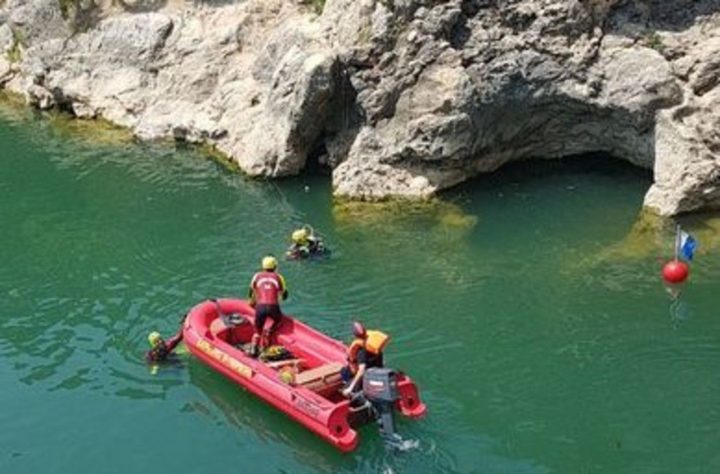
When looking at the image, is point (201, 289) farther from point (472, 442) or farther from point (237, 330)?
point (472, 442)

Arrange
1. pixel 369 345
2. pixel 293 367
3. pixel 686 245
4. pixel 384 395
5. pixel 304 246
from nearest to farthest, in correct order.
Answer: pixel 384 395, pixel 369 345, pixel 293 367, pixel 686 245, pixel 304 246

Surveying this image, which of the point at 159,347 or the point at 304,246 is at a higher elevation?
the point at 304,246

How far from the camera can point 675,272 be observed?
19594 mm

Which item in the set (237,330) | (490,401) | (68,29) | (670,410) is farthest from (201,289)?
(68,29)

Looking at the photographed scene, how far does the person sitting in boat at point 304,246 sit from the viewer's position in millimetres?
21328

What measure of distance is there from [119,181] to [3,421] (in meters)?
11.3

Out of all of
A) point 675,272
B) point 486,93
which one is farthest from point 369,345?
point 486,93

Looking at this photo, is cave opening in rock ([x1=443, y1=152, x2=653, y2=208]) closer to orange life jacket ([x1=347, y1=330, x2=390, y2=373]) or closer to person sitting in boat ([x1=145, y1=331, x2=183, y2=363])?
person sitting in boat ([x1=145, y1=331, x2=183, y2=363])

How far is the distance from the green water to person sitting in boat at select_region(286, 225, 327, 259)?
1.42 feet

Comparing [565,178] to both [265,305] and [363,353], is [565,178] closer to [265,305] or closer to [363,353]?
[265,305]

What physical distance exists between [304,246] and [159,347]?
15.6 ft

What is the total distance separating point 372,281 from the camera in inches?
814

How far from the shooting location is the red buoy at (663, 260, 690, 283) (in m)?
19.6

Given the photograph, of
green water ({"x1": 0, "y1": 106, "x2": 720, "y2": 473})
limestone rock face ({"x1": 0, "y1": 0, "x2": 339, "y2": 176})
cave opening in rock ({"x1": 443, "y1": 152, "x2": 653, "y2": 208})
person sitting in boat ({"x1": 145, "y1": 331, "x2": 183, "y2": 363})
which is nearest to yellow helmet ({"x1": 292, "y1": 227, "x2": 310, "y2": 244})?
green water ({"x1": 0, "y1": 106, "x2": 720, "y2": 473})
